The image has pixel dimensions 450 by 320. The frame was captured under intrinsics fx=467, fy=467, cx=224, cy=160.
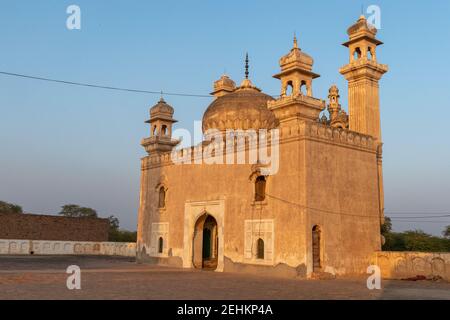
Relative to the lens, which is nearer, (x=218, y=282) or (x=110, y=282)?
(x=110, y=282)

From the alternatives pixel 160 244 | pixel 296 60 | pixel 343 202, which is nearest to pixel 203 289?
pixel 343 202

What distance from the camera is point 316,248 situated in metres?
15.7

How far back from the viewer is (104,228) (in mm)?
35688

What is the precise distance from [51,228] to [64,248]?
72.5 inches

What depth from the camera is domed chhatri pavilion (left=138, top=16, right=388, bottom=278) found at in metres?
15.9

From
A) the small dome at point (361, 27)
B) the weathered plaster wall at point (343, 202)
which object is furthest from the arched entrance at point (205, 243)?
the small dome at point (361, 27)

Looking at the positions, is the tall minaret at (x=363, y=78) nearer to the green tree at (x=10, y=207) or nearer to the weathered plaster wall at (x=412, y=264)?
the weathered plaster wall at (x=412, y=264)

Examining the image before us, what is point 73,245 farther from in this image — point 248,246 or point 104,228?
point 248,246

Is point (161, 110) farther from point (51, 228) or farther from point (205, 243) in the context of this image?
point (51, 228)

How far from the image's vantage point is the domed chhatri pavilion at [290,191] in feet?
52.1

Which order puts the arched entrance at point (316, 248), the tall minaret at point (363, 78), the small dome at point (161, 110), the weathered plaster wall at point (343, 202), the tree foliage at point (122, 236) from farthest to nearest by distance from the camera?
the tree foliage at point (122, 236)
the small dome at point (161, 110)
the tall minaret at point (363, 78)
the weathered plaster wall at point (343, 202)
the arched entrance at point (316, 248)

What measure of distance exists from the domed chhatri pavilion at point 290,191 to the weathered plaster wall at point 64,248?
10574mm
